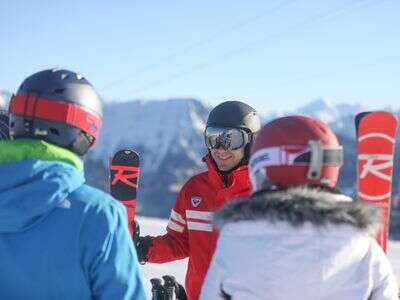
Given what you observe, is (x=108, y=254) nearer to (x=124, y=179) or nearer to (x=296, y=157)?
(x=296, y=157)

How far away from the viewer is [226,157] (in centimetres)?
368

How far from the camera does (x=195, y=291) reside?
355 centimetres

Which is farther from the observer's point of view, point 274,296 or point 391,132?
point 391,132

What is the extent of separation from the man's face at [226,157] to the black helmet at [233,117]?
0.20m

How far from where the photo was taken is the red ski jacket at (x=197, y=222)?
3.51m

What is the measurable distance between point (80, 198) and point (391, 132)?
Result: 2047 millimetres

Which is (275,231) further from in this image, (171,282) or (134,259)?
(171,282)

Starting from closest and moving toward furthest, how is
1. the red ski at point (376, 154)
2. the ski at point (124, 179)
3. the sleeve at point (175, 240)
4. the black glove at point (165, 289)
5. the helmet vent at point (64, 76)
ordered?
the helmet vent at point (64, 76), the red ski at point (376, 154), the black glove at point (165, 289), the sleeve at point (175, 240), the ski at point (124, 179)

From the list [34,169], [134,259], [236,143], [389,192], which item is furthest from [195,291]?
[34,169]

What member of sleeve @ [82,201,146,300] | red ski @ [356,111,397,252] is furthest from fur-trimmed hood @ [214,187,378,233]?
red ski @ [356,111,397,252]

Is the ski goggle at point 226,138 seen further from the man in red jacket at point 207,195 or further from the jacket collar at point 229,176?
the jacket collar at point 229,176

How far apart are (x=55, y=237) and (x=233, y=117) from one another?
2.21 m

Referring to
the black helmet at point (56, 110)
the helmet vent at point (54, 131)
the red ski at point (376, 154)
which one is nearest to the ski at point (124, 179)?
the red ski at point (376, 154)

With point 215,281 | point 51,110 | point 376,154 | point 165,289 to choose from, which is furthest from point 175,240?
point 51,110
